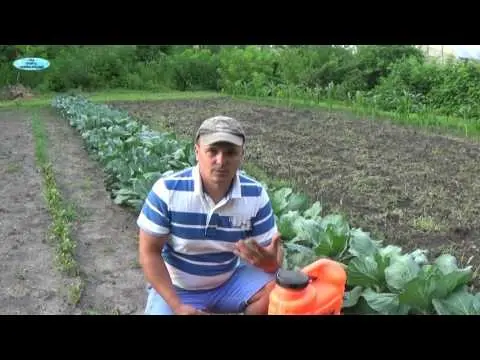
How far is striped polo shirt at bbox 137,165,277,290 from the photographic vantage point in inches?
86.6

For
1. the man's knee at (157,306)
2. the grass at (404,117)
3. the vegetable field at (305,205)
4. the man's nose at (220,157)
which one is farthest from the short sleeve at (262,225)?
the grass at (404,117)

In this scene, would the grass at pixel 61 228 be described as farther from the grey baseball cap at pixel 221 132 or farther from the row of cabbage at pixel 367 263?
the grey baseball cap at pixel 221 132

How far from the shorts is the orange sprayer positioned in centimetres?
37

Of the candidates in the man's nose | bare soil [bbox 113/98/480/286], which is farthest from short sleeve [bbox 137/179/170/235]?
bare soil [bbox 113/98/480/286]

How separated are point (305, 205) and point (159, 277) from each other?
2169mm

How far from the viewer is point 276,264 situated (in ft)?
7.22

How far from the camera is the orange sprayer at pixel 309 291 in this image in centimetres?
→ 183

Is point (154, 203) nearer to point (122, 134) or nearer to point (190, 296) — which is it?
point (190, 296)

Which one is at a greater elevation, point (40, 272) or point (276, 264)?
point (276, 264)

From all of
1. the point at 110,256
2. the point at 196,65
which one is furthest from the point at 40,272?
the point at 196,65

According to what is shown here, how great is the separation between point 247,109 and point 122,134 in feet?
19.9

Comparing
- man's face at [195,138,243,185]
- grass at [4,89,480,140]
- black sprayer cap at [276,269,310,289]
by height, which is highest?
man's face at [195,138,243,185]

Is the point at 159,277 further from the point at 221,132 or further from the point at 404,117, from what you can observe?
the point at 404,117

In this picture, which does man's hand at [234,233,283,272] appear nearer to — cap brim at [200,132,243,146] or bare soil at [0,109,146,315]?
cap brim at [200,132,243,146]
